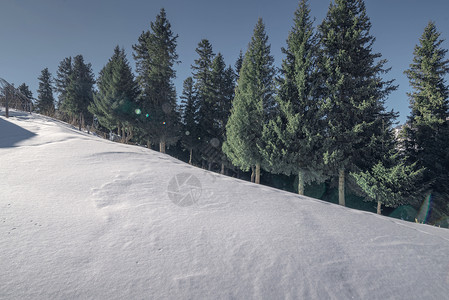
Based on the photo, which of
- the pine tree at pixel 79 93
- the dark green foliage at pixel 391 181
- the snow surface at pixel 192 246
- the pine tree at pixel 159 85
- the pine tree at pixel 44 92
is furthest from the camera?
the pine tree at pixel 44 92

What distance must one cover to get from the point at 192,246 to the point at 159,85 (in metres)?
21.0

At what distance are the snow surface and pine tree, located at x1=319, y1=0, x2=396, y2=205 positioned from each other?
28.3 ft

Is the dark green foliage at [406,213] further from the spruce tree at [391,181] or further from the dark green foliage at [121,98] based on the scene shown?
the dark green foliage at [121,98]

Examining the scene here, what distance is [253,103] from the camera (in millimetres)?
13727

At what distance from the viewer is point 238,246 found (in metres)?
2.44

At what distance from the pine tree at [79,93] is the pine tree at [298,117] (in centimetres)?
2861

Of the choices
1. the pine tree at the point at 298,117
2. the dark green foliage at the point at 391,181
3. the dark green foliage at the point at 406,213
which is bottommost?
the dark green foliage at the point at 406,213

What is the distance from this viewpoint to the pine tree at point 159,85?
2002cm

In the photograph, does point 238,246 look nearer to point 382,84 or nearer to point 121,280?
point 121,280

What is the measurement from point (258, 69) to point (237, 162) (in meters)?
7.32

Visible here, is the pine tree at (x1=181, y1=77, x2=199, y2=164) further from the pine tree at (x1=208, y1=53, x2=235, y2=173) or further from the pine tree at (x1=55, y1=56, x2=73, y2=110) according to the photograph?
the pine tree at (x1=55, y1=56, x2=73, y2=110)

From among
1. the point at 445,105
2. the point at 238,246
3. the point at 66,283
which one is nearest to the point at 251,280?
the point at 238,246

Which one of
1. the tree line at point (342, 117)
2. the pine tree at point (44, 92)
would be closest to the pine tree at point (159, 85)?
the tree line at point (342, 117)

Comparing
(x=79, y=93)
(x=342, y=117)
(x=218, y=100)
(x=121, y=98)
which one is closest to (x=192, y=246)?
(x=342, y=117)
